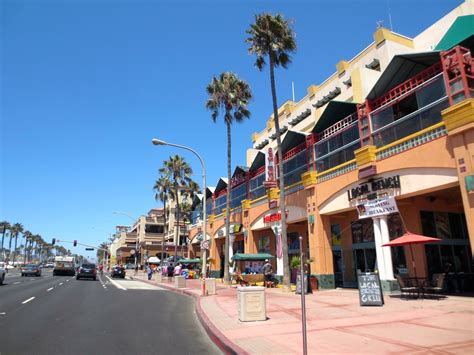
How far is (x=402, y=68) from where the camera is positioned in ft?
57.7

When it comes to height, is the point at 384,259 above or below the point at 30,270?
above

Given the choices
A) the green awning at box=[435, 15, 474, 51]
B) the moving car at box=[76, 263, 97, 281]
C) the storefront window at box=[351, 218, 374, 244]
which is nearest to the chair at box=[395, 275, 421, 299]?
the storefront window at box=[351, 218, 374, 244]

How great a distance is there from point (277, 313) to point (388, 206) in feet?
28.2

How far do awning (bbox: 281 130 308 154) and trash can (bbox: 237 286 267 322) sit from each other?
16.2m

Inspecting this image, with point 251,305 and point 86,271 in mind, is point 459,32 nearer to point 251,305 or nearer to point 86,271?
point 251,305

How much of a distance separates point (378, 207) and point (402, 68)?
7049 millimetres

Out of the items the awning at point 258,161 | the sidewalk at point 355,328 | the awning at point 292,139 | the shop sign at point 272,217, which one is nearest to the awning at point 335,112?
the awning at point 292,139

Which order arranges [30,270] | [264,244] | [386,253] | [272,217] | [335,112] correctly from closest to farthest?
[386,253] < [335,112] < [272,217] < [264,244] < [30,270]

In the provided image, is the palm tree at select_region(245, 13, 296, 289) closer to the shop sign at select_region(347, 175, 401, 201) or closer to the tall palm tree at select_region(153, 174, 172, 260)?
the shop sign at select_region(347, 175, 401, 201)

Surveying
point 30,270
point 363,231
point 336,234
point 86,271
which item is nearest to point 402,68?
point 363,231

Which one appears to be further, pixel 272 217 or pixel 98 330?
pixel 272 217

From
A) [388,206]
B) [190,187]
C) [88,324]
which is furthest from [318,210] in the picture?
[190,187]

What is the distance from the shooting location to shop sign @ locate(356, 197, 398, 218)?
17.0m

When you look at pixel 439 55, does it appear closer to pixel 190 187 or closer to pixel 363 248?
pixel 363 248
